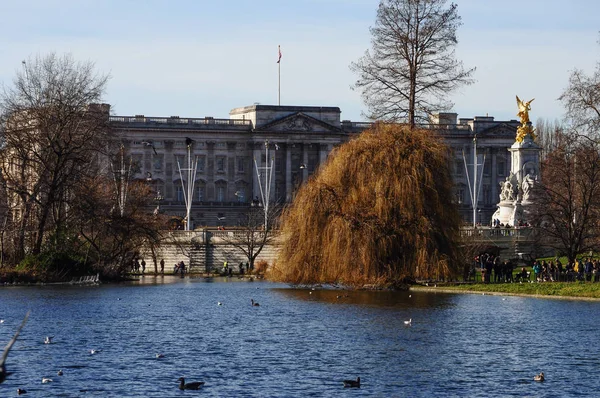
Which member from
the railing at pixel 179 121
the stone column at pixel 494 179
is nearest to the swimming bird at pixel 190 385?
the railing at pixel 179 121

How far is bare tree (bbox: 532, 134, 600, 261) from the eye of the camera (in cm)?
8225

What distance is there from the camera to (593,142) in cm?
7931

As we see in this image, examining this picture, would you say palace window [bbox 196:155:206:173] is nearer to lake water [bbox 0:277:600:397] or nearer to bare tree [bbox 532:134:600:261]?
bare tree [bbox 532:134:600:261]

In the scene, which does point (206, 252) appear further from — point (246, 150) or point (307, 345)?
point (246, 150)

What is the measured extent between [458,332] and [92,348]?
1304 centimetres

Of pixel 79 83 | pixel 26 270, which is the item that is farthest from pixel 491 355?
pixel 79 83

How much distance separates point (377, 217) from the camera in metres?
65.5

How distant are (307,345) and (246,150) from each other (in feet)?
460

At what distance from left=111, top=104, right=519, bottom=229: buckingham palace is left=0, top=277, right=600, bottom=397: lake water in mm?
112429

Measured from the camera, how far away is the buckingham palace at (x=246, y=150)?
580 feet

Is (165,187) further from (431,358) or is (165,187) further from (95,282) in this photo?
(431,358)

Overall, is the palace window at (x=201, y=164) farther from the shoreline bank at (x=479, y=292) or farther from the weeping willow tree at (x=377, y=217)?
the shoreline bank at (x=479, y=292)

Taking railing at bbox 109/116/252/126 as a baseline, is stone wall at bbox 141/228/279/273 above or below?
below

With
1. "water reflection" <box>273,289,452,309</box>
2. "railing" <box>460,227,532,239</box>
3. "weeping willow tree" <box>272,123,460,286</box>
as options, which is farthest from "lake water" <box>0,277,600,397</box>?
"railing" <box>460,227,532,239</box>
